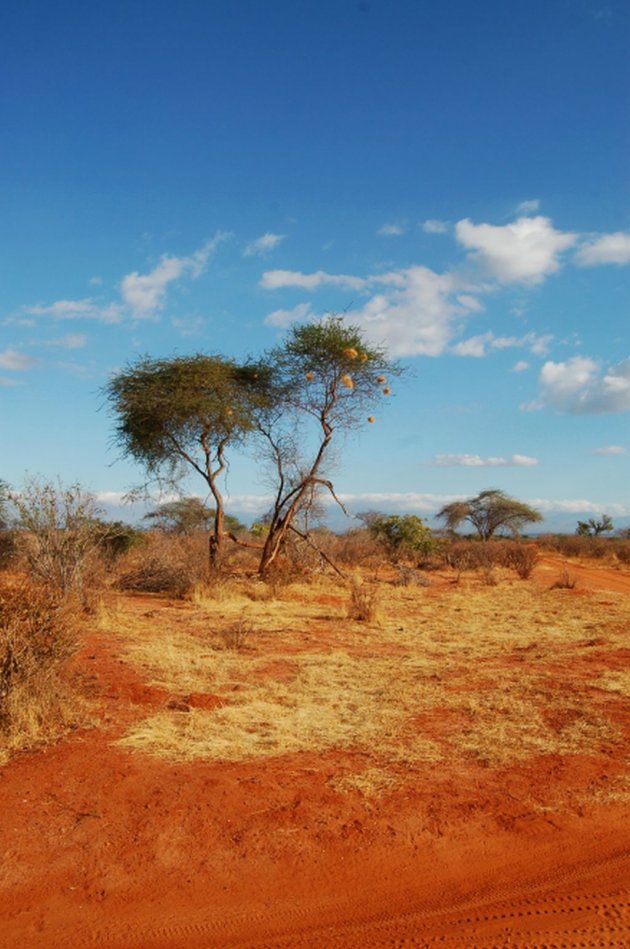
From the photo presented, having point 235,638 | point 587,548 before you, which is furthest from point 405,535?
point 235,638

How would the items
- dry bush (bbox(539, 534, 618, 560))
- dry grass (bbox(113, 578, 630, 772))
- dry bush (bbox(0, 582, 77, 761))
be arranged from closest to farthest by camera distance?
dry bush (bbox(0, 582, 77, 761)) < dry grass (bbox(113, 578, 630, 772)) < dry bush (bbox(539, 534, 618, 560))

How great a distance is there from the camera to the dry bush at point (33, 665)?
17.6 feet

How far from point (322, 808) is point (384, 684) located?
3326mm

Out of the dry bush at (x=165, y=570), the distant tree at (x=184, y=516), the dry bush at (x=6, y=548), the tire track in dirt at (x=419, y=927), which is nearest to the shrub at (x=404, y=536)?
the distant tree at (x=184, y=516)

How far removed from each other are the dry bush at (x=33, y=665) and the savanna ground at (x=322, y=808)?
220 millimetres

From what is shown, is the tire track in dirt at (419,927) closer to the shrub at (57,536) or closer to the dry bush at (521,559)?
the shrub at (57,536)

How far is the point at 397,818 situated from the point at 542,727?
2.29 m

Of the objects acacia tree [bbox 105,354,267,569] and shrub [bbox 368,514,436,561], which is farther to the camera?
shrub [bbox 368,514,436,561]

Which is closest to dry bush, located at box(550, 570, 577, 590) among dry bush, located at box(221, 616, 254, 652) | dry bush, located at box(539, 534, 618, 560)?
dry bush, located at box(221, 616, 254, 652)

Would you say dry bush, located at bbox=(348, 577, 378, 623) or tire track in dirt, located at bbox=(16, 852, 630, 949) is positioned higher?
dry bush, located at bbox=(348, 577, 378, 623)

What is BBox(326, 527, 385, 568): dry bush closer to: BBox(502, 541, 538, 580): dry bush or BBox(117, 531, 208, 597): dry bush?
BBox(502, 541, 538, 580): dry bush

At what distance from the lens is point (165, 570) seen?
1568 centimetres

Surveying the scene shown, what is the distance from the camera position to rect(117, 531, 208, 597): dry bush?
14938 millimetres

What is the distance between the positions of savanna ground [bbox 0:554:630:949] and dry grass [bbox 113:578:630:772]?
0.12 feet
